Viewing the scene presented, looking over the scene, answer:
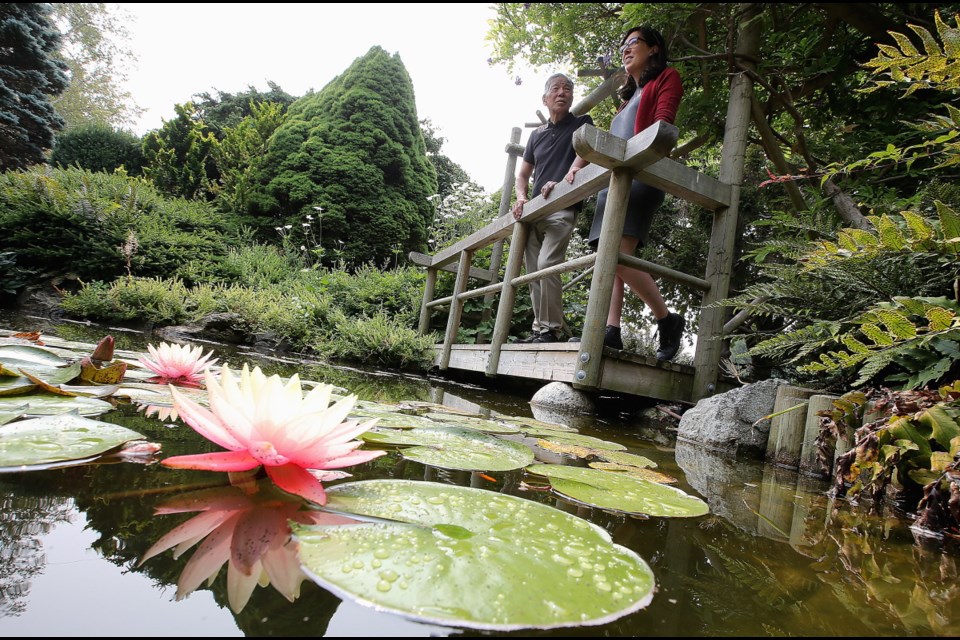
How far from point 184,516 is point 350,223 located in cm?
910

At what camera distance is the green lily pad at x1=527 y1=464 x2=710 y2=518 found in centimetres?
73

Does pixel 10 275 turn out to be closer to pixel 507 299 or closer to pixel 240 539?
pixel 507 299

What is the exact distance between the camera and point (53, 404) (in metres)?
0.79

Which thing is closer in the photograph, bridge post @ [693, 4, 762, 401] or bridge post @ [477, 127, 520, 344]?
bridge post @ [693, 4, 762, 401]

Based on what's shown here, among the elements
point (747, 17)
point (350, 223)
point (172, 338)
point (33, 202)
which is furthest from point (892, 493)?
point (350, 223)

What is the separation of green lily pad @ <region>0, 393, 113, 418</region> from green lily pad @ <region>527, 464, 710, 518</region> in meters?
0.83

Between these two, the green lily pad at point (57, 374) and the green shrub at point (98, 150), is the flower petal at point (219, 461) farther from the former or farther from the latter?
the green shrub at point (98, 150)

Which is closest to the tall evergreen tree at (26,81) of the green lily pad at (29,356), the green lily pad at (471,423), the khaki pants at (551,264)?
the khaki pants at (551,264)

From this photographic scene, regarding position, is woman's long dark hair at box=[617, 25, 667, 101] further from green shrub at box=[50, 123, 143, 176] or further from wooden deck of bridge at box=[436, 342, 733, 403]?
green shrub at box=[50, 123, 143, 176]

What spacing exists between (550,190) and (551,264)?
0.47 meters

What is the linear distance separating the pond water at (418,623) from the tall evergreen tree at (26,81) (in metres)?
14.1

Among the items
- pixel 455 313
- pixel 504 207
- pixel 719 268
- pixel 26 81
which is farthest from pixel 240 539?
pixel 26 81

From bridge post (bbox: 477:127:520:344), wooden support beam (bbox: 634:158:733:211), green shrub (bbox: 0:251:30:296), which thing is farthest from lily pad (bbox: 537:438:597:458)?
green shrub (bbox: 0:251:30:296)

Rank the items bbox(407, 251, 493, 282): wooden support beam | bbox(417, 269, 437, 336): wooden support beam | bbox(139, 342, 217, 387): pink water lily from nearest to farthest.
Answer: bbox(139, 342, 217, 387): pink water lily → bbox(407, 251, 493, 282): wooden support beam → bbox(417, 269, 437, 336): wooden support beam
